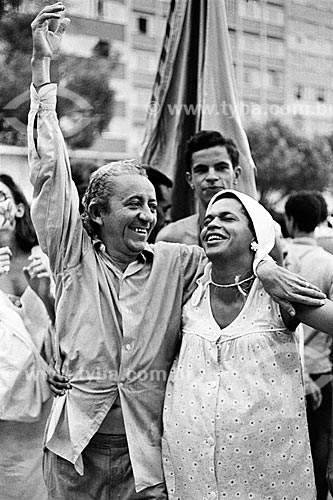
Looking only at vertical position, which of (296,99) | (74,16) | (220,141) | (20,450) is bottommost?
(20,450)

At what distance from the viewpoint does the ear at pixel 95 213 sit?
1.98 meters

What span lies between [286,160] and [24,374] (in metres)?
7.53

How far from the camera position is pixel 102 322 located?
6.26ft

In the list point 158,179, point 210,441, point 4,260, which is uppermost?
point 158,179

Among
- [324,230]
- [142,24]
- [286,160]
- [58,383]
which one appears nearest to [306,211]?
[324,230]

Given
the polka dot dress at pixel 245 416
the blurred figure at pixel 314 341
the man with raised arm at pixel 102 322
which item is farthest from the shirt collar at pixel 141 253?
the blurred figure at pixel 314 341

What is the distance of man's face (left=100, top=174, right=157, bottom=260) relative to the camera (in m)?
1.93

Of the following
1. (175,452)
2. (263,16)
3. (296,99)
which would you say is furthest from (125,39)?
(175,452)

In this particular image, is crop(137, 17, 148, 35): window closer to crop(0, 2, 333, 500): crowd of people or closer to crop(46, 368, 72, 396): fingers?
crop(0, 2, 333, 500): crowd of people

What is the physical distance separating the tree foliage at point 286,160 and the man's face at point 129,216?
513 cm

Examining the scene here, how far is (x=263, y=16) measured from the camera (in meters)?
3.03

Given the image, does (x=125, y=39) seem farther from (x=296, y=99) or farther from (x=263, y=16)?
(x=296, y=99)

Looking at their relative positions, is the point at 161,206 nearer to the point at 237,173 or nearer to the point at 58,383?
the point at 237,173

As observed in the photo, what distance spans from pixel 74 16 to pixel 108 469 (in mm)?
1815
